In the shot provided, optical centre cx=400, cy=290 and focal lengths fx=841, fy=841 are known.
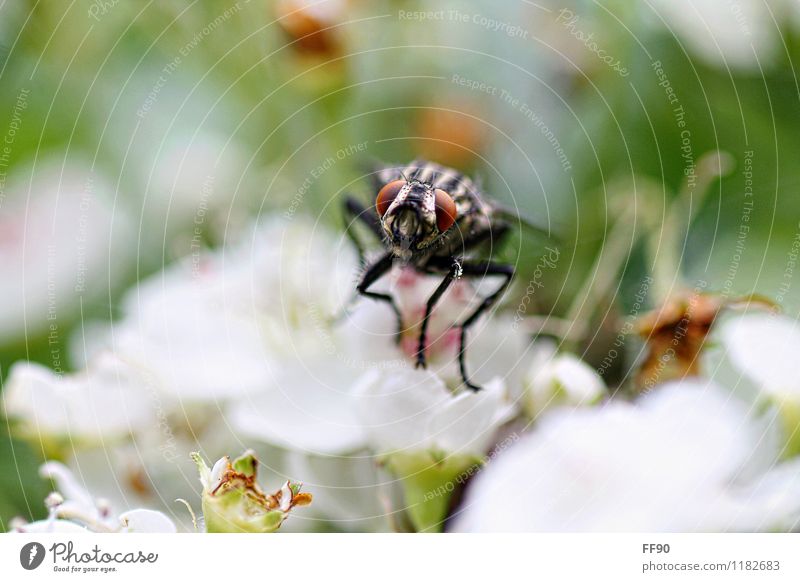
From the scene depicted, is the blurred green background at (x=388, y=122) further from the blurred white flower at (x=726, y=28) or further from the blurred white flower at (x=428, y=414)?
the blurred white flower at (x=428, y=414)

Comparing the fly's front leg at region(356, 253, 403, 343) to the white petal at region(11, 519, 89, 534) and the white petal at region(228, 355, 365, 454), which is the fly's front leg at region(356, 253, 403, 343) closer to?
the white petal at region(228, 355, 365, 454)

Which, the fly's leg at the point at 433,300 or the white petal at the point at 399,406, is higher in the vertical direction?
the fly's leg at the point at 433,300

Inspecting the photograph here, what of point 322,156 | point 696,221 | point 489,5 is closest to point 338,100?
point 322,156

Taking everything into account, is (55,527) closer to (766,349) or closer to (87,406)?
(87,406)

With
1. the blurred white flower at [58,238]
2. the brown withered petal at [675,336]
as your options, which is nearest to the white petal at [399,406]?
the brown withered petal at [675,336]

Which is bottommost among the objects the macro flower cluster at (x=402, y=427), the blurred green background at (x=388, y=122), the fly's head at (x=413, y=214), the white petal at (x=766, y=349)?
the macro flower cluster at (x=402, y=427)

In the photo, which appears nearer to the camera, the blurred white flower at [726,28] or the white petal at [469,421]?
the white petal at [469,421]

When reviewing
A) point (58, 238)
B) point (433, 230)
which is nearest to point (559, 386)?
point (433, 230)

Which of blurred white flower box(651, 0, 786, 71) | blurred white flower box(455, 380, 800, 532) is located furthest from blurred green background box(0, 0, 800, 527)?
blurred white flower box(455, 380, 800, 532)

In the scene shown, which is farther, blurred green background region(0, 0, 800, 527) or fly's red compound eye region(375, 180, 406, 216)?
blurred green background region(0, 0, 800, 527)
